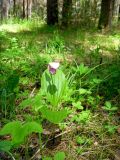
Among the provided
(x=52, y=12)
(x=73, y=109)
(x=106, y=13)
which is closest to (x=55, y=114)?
(x=73, y=109)

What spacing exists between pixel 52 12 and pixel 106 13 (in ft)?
6.47

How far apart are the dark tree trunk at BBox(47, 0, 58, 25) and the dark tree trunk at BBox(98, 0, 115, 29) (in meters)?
1.71

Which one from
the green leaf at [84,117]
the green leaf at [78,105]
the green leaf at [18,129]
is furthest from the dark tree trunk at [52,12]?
the green leaf at [18,129]

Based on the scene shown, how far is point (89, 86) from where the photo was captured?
309 cm

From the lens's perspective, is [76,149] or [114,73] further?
[114,73]

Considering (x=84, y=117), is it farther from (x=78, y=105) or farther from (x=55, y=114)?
(x=55, y=114)

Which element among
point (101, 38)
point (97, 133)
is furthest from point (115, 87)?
point (101, 38)

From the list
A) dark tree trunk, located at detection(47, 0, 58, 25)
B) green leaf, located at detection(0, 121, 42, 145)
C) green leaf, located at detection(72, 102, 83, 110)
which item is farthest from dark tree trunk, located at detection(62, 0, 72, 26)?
green leaf, located at detection(0, 121, 42, 145)

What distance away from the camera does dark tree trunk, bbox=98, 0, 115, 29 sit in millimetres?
6992

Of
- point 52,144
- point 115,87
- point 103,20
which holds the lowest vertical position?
point 52,144

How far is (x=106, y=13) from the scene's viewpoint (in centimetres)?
710

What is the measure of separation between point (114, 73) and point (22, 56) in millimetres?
1443

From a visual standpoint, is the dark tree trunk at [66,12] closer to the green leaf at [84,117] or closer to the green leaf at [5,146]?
the green leaf at [84,117]

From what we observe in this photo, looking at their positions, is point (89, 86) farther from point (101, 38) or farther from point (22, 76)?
point (101, 38)
